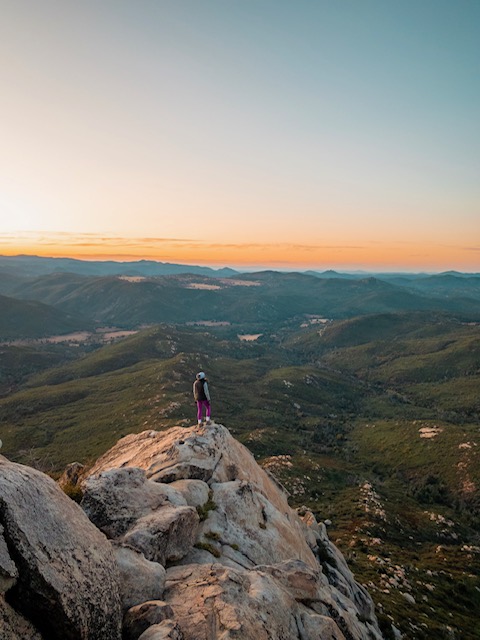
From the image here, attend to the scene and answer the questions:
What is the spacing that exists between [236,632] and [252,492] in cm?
1502

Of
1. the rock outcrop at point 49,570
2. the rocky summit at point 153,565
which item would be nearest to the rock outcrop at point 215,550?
the rocky summit at point 153,565

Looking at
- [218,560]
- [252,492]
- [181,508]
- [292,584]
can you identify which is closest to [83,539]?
[181,508]

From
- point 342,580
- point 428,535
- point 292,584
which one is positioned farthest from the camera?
point 428,535

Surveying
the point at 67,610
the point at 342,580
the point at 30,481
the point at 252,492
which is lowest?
the point at 342,580

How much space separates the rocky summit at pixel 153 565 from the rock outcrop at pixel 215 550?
7 centimetres

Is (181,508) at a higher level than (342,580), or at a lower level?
higher

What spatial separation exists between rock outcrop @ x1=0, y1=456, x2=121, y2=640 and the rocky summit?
4cm

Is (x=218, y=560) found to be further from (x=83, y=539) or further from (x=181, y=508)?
(x=83, y=539)

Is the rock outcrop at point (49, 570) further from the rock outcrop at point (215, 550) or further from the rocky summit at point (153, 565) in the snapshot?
the rock outcrop at point (215, 550)

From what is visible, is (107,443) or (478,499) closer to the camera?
(478,499)

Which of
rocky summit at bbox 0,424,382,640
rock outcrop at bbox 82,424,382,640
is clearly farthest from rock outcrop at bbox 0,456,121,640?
rock outcrop at bbox 82,424,382,640

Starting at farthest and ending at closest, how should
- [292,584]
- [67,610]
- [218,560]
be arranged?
[218,560] → [292,584] → [67,610]

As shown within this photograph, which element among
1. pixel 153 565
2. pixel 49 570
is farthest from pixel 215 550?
pixel 49 570

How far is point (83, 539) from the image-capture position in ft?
44.5
